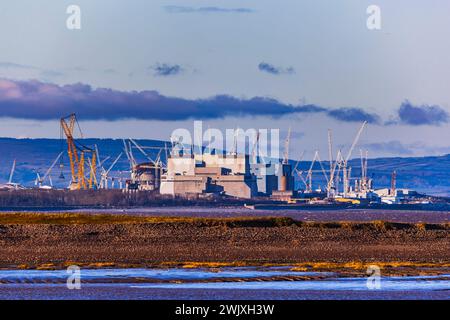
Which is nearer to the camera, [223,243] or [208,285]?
[208,285]

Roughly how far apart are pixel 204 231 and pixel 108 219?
16.5 metres

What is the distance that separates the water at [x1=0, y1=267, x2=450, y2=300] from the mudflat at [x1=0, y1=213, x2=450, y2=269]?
179 inches

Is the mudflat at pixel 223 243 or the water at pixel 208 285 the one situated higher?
the mudflat at pixel 223 243

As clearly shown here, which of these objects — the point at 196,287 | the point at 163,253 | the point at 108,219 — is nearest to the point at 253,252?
the point at 163,253

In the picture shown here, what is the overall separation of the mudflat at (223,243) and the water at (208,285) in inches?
179

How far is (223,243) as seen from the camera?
57531mm

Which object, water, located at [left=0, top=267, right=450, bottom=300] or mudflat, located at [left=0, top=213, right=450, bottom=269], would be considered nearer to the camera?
water, located at [left=0, top=267, right=450, bottom=300]

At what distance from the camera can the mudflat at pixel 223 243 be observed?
48.4 metres

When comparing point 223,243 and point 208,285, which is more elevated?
point 223,243

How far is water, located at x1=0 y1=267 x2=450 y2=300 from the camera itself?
34188mm

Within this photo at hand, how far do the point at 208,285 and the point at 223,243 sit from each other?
67.2ft

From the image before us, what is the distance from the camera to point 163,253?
51.6 meters

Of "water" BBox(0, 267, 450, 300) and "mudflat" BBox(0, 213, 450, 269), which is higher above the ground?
"mudflat" BBox(0, 213, 450, 269)
